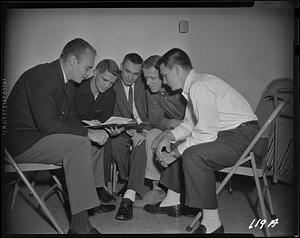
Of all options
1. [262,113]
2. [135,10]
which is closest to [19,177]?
[135,10]

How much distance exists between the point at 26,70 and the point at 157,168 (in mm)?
740

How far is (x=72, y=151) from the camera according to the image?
179cm

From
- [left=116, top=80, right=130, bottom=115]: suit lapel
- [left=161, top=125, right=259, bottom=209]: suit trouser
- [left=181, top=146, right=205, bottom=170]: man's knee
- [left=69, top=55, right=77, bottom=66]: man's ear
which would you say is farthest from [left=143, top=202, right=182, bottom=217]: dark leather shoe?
[left=69, top=55, right=77, bottom=66]: man's ear

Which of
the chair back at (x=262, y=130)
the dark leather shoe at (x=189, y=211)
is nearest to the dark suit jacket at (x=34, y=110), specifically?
the dark leather shoe at (x=189, y=211)

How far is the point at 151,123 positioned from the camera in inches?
74.6

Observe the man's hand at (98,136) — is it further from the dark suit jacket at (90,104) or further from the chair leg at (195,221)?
the chair leg at (195,221)

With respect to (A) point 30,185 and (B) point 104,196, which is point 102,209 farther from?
(A) point 30,185

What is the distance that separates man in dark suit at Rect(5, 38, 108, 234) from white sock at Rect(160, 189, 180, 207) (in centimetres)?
32

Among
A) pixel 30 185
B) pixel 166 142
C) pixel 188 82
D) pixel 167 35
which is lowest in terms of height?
pixel 30 185

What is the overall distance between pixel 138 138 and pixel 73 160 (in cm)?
32

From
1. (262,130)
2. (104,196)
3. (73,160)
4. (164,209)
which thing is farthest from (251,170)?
(73,160)

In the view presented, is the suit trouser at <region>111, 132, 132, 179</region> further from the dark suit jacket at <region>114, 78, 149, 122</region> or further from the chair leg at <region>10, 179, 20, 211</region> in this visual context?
the chair leg at <region>10, 179, 20, 211</region>

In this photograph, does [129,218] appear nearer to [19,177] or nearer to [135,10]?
[19,177]

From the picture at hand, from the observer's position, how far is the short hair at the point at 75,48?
72.1 inches
